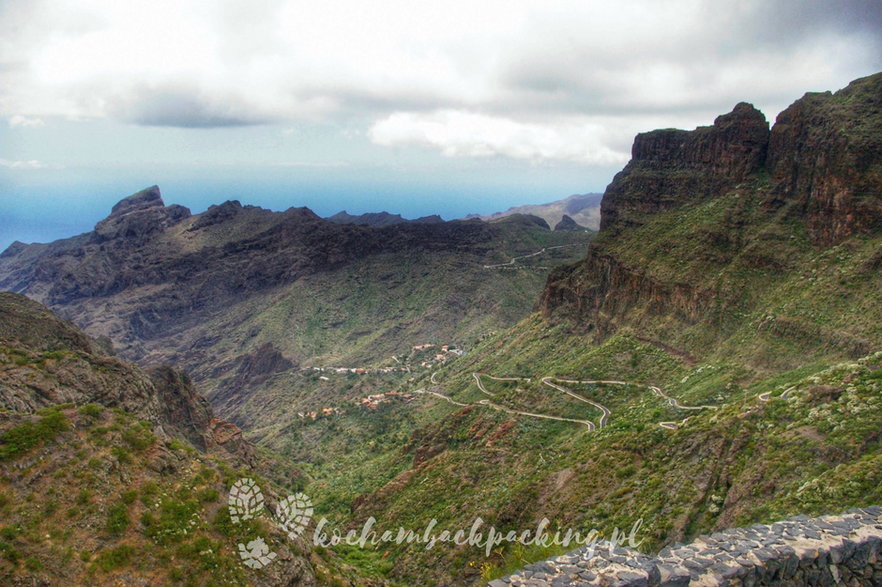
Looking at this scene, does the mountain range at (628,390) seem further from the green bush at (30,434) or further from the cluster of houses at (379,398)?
the cluster of houses at (379,398)

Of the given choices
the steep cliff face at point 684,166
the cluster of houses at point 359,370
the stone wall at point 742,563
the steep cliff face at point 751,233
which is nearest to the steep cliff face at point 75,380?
the stone wall at point 742,563

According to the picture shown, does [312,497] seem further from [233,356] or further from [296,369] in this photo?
Result: [233,356]

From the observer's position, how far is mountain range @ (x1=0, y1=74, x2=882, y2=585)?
26.0 metres

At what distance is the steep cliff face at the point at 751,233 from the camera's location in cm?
4656

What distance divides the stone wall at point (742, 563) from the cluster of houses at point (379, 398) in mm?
76513

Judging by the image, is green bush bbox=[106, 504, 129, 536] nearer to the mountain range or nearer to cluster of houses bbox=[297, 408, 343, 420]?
the mountain range

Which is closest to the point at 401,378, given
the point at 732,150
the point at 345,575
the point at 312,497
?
the point at 312,497

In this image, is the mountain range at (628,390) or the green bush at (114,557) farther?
the mountain range at (628,390)

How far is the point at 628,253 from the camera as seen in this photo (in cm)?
7025

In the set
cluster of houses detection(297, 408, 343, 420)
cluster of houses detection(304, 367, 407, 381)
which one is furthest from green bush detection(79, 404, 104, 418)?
cluster of houses detection(304, 367, 407, 381)

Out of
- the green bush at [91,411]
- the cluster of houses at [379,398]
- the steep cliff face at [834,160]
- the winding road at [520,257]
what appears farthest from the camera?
the winding road at [520,257]

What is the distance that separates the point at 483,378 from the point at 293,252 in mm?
108212

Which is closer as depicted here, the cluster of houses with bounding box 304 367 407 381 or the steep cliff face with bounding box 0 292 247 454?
the steep cliff face with bounding box 0 292 247 454

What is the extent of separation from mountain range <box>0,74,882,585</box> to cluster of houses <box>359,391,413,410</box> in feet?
1.71
